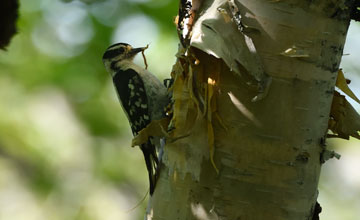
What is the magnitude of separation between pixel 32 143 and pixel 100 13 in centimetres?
216

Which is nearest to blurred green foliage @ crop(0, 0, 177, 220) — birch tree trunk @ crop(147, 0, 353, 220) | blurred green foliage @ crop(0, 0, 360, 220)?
blurred green foliage @ crop(0, 0, 360, 220)

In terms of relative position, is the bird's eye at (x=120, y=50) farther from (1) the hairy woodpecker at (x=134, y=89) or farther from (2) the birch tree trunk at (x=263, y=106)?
(2) the birch tree trunk at (x=263, y=106)

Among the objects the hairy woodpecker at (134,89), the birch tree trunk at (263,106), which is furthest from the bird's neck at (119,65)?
the birch tree trunk at (263,106)

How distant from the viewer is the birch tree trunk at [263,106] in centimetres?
216

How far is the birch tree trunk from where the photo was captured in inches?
85.0

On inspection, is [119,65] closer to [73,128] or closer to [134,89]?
[134,89]

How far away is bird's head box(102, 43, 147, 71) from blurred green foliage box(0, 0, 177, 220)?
0.19 metres

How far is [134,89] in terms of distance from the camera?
477 centimetres

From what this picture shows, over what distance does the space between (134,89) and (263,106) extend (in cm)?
269

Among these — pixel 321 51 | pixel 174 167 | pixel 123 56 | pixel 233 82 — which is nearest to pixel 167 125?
pixel 174 167

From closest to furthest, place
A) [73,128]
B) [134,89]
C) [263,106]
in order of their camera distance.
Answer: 1. [263,106]
2. [134,89]
3. [73,128]

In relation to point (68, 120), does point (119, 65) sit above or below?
above

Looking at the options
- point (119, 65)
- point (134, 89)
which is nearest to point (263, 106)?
point (134, 89)

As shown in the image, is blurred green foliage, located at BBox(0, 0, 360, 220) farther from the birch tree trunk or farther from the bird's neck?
the birch tree trunk
